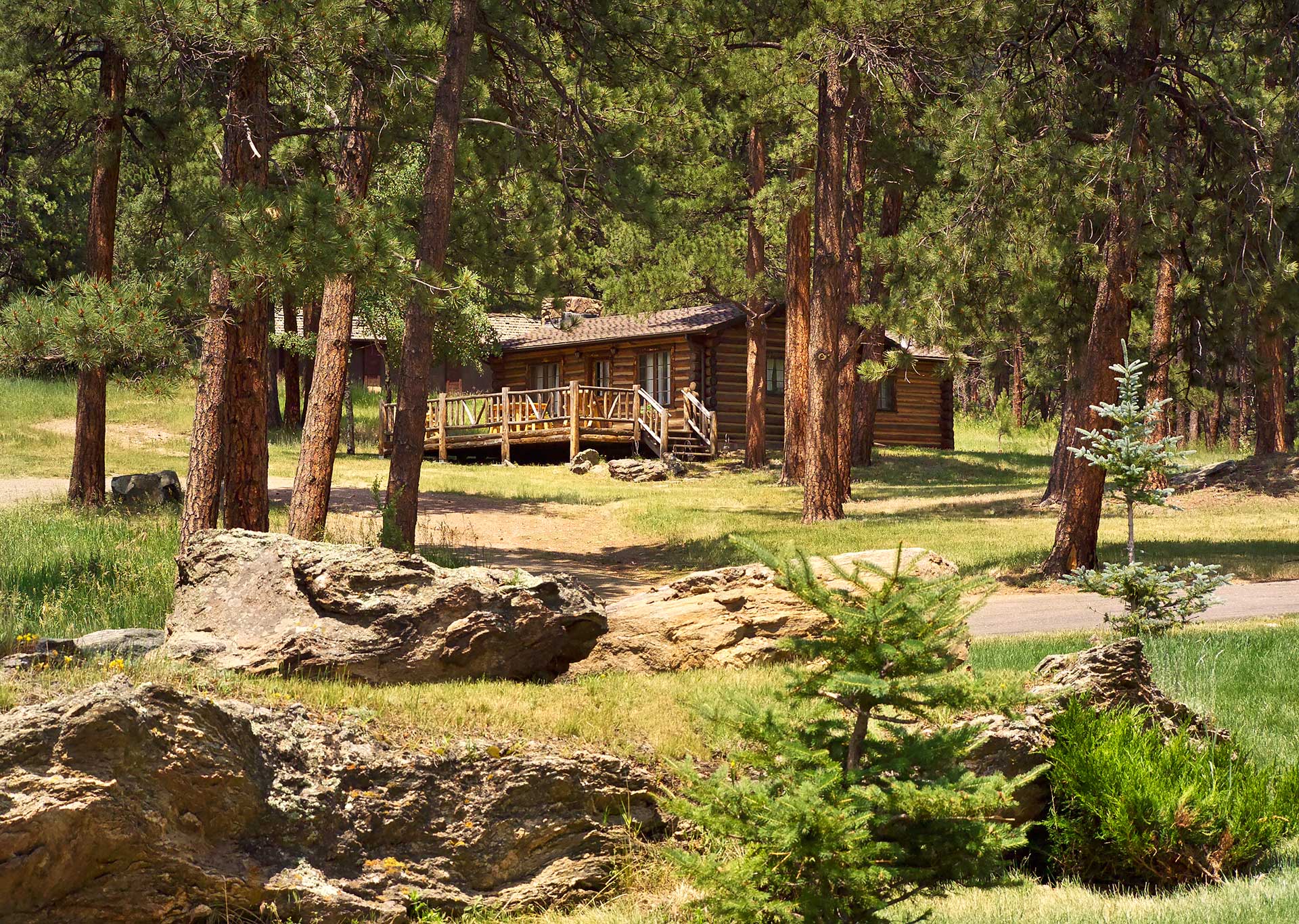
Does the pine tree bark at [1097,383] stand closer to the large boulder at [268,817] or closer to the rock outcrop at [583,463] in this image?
the large boulder at [268,817]

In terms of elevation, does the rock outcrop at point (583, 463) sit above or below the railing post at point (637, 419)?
below

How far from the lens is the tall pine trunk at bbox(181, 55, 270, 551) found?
1209 centimetres

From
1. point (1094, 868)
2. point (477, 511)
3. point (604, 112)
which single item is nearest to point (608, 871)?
point (1094, 868)

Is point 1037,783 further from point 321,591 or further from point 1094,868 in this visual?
point 321,591

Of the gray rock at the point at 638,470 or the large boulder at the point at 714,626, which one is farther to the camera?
the gray rock at the point at 638,470

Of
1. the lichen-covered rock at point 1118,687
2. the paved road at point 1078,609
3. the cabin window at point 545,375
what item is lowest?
the paved road at point 1078,609

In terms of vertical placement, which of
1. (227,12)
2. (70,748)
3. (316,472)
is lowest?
(70,748)

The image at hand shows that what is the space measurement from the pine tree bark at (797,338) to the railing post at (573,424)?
6503 millimetres

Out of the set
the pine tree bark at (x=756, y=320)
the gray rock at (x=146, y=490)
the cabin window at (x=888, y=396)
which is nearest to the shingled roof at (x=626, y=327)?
the pine tree bark at (x=756, y=320)

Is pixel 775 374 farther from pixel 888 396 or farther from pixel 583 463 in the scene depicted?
pixel 583 463

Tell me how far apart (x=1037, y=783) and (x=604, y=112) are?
10235 millimetres

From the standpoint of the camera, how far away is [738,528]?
18625 mm

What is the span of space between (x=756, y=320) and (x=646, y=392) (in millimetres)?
4536

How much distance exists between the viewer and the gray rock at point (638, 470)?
28109 mm
